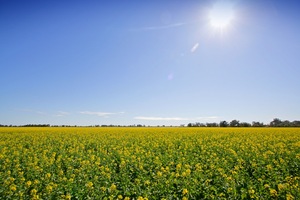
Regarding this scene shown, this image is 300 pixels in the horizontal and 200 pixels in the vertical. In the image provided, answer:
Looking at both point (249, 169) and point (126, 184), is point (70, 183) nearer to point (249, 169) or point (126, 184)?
point (126, 184)

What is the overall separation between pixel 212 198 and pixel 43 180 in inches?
222

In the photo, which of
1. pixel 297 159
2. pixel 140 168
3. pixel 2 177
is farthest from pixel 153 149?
pixel 2 177

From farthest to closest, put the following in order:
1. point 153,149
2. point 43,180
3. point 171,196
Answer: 1. point 153,149
2. point 43,180
3. point 171,196

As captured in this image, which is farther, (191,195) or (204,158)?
(204,158)

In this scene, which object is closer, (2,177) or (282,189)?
(282,189)

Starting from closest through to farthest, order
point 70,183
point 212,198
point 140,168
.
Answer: point 212,198, point 70,183, point 140,168

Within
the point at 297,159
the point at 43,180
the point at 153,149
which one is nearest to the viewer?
the point at 43,180

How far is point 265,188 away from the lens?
23.1 ft

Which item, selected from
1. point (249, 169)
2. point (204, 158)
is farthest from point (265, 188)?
point (204, 158)

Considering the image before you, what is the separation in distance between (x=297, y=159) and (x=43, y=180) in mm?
11164

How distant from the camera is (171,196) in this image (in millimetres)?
6359

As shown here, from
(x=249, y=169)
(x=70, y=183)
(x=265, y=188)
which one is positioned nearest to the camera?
(x=265, y=188)

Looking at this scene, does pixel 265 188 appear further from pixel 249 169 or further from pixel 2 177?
pixel 2 177

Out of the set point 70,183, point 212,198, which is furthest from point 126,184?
point 212,198
